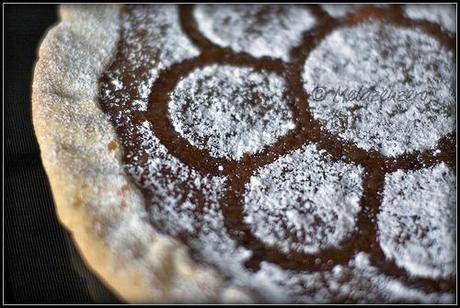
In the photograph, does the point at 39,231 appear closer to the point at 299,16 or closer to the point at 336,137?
the point at 336,137

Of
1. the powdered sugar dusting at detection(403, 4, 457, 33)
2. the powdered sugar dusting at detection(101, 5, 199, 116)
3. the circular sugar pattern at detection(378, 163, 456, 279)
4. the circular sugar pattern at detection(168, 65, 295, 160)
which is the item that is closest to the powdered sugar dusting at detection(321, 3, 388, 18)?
the powdered sugar dusting at detection(403, 4, 457, 33)

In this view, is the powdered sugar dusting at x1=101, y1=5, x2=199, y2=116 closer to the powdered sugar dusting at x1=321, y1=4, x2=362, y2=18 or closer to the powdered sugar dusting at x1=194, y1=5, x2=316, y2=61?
→ the powdered sugar dusting at x1=194, y1=5, x2=316, y2=61

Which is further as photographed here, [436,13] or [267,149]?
[436,13]

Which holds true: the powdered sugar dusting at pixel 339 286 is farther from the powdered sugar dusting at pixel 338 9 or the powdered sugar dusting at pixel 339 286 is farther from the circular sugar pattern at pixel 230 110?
the powdered sugar dusting at pixel 338 9

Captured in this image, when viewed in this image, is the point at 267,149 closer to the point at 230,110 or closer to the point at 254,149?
the point at 254,149

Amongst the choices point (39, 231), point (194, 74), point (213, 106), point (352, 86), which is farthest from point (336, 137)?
point (39, 231)

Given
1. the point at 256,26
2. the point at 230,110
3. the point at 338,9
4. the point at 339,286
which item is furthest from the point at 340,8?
the point at 339,286

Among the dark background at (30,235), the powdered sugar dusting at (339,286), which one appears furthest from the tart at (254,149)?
the dark background at (30,235)
